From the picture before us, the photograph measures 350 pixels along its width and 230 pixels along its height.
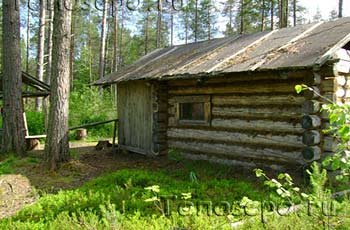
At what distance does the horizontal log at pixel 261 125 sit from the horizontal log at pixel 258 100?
17.6 inches

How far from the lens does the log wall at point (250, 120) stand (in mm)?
7461

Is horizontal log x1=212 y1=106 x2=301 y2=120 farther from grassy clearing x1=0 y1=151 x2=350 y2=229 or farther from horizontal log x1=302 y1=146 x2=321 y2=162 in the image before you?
grassy clearing x1=0 y1=151 x2=350 y2=229

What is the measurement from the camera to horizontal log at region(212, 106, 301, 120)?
7.50 m

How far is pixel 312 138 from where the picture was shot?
22.6 ft

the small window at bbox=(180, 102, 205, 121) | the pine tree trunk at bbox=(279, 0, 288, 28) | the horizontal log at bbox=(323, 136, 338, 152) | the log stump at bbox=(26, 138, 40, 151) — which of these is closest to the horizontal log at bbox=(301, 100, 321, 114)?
the horizontal log at bbox=(323, 136, 338, 152)

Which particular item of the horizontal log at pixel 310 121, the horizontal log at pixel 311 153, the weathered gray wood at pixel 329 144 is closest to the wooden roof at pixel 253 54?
the horizontal log at pixel 310 121

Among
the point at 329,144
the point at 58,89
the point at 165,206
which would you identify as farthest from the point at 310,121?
the point at 58,89

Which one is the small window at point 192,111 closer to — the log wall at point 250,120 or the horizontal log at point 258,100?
the log wall at point 250,120

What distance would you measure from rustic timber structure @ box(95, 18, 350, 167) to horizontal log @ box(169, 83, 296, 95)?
0.07 ft

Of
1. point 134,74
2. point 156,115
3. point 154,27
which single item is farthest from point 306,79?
point 154,27

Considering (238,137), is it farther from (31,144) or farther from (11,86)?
(31,144)

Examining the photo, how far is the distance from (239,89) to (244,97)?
0.23 m

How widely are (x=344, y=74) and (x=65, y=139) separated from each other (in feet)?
23.3

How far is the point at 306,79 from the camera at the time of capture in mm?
7195
